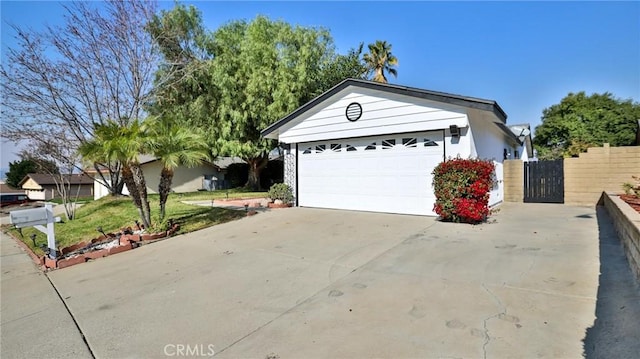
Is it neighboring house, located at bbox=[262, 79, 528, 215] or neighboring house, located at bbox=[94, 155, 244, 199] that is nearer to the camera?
neighboring house, located at bbox=[262, 79, 528, 215]

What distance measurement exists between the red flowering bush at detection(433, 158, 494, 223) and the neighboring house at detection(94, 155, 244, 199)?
19.1 meters

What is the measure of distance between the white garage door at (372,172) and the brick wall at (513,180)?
5.23 m

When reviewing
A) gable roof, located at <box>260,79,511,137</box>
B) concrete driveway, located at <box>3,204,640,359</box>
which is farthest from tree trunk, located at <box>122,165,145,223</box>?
gable roof, located at <box>260,79,511,137</box>

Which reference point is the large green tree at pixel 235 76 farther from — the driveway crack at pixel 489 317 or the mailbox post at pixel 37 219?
the driveway crack at pixel 489 317

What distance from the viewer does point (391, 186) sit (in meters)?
9.61

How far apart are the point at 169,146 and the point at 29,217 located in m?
2.94

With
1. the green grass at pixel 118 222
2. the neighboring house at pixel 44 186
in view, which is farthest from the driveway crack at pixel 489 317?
the neighboring house at pixel 44 186

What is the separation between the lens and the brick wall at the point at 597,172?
10176 millimetres

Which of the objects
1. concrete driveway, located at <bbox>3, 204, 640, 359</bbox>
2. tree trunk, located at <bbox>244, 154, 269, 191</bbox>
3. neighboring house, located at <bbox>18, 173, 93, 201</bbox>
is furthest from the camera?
neighboring house, located at <bbox>18, 173, 93, 201</bbox>

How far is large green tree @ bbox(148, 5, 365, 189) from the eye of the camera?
1723cm

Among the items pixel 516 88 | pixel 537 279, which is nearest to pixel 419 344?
pixel 537 279

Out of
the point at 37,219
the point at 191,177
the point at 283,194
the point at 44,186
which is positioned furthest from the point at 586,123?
the point at 44,186

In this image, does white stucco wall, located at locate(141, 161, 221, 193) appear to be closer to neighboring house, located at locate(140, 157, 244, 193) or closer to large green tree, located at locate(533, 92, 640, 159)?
neighboring house, located at locate(140, 157, 244, 193)

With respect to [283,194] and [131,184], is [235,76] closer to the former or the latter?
[283,194]
